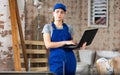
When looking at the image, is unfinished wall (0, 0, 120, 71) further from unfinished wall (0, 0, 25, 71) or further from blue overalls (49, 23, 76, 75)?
blue overalls (49, 23, 76, 75)

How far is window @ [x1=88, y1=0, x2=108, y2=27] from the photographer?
636 centimetres

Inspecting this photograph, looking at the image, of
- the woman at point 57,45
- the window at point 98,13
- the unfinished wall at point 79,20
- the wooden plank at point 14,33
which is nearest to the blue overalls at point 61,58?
the woman at point 57,45

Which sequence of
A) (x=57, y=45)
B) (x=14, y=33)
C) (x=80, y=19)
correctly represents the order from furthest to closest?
(x=80, y=19)
(x=14, y=33)
(x=57, y=45)

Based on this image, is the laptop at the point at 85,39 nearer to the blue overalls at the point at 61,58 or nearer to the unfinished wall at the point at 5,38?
the blue overalls at the point at 61,58

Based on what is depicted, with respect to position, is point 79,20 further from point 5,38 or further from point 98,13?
point 5,38

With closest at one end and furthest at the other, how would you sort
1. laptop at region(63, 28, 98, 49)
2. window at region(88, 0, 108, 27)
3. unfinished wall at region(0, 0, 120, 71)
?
laptop at region(63, 28, 98, 49)
unfinished wall at region(0, 0, 120, 71)
window at region(88, 0, 108, 27)

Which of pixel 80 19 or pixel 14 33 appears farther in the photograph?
pixel 80 19

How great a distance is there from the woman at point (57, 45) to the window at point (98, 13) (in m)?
4.01

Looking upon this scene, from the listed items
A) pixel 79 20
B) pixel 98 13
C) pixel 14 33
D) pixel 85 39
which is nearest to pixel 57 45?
pixel 85 39

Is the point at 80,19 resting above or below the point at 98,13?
below

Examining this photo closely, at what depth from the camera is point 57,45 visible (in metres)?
2.39

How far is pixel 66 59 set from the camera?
96.3 inches

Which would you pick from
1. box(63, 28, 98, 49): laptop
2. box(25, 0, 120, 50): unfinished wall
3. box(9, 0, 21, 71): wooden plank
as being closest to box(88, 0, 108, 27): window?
box(25, 0, 120, 50): unfinished wall

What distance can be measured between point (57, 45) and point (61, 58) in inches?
5.4
